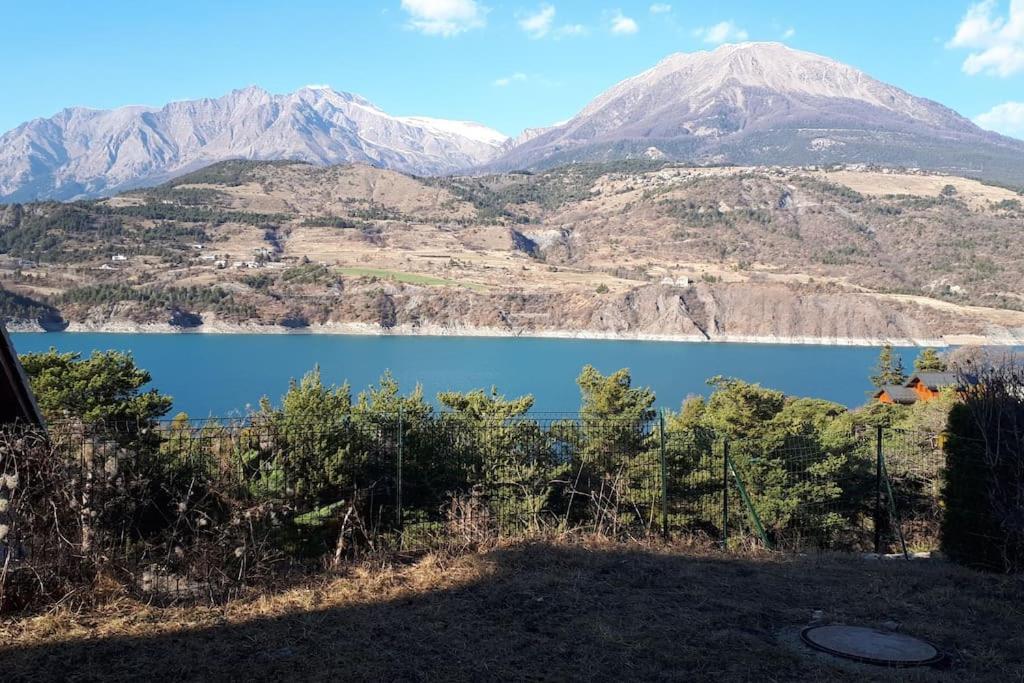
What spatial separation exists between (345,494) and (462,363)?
5892cm

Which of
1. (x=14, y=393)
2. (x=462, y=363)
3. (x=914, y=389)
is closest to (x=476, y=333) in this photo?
(x=462, y=363)

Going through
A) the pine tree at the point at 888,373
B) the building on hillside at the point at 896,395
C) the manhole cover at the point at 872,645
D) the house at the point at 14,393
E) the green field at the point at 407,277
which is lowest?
the building on hillside at the point at 896,395

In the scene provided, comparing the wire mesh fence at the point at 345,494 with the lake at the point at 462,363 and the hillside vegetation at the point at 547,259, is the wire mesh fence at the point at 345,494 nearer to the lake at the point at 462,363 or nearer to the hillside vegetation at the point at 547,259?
the lake at the point at 462,363

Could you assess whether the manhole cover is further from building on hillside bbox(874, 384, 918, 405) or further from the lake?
the lake

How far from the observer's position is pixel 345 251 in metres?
101

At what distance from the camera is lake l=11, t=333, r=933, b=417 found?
51.0m

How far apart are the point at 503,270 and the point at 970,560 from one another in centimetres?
9436

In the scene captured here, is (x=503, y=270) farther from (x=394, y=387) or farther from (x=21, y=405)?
(x=21, y=405)

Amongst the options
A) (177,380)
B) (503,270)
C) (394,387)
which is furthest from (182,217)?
(394,387)

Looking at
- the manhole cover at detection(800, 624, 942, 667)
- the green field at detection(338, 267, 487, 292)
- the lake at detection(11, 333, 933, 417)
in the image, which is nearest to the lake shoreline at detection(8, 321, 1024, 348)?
the lake at detection(11, 333, 933, 417)

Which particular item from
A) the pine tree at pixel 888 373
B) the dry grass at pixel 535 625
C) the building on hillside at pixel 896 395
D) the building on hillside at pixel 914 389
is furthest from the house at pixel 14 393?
the pine tree at pixel 888 373

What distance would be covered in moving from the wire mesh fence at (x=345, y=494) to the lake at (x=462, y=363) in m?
33.6

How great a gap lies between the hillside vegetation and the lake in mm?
4383

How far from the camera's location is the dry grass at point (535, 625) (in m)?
3.52
